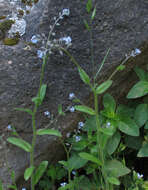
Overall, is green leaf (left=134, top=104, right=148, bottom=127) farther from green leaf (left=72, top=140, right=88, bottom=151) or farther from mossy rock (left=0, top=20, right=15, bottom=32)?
mossy rock (left=0, top=20, right=15, bottom=32)

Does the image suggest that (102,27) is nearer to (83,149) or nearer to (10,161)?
(83,149)

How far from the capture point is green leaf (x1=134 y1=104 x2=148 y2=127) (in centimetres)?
164

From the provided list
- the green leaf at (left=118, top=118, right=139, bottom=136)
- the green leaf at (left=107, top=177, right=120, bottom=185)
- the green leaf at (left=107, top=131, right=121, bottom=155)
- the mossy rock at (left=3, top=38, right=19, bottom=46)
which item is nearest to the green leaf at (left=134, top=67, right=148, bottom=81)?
the green leaf at (left=118, top=118, right=139, bottom=136)

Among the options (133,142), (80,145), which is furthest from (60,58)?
(133,142)

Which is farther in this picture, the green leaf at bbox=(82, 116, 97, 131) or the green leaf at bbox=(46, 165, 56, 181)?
the green leaf at bbox=(46, 165, 56, 181)

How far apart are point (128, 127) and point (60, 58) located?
62 cm

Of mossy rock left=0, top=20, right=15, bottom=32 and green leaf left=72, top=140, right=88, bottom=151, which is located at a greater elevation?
mossy rock left=0, top=20, right=15, bottom=32

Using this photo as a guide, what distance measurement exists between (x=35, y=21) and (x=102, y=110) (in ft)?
2.44

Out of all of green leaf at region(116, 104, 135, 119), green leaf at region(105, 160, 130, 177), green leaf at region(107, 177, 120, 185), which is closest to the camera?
green leaf at region(107, 177, 120, 185)

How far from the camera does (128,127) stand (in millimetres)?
1612

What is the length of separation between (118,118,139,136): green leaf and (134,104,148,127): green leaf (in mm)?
50

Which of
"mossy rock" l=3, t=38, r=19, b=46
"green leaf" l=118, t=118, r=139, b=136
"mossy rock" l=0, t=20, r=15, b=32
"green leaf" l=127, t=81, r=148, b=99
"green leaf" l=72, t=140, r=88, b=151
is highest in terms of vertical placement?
"mossy rock" l=0, t=20, r=15, b=32

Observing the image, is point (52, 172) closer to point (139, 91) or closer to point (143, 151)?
point (143, 151)

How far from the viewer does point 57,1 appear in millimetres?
1594
